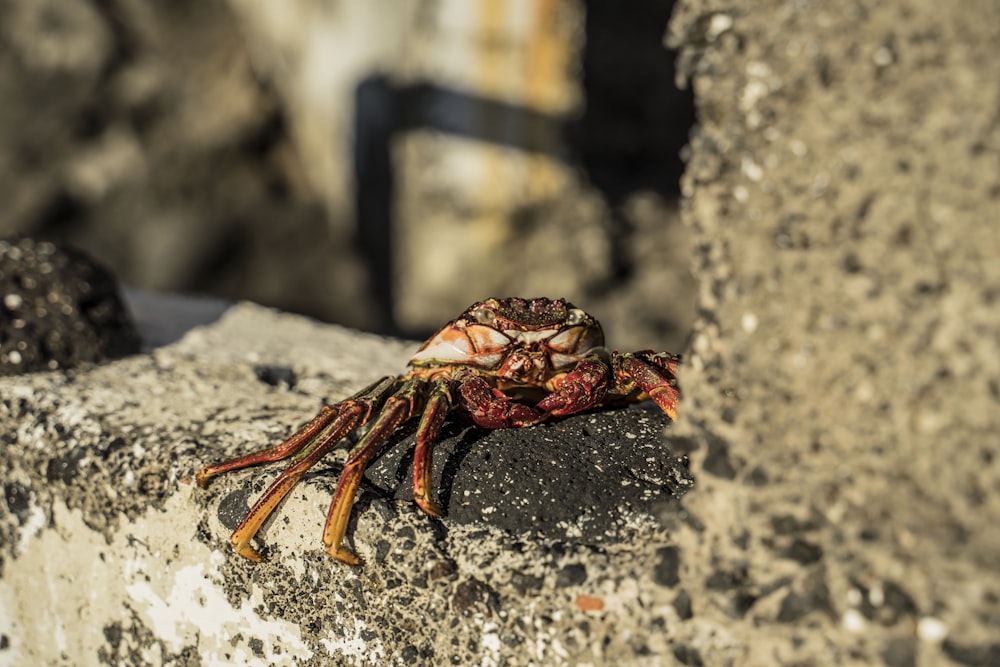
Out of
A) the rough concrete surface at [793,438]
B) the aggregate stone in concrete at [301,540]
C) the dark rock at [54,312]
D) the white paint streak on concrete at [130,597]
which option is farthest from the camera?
the dark rock at [54,312]

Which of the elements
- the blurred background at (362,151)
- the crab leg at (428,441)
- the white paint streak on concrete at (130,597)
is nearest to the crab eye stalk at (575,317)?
the crab leg at (428,441)

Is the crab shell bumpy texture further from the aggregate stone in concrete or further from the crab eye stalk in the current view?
the aggregate stone in concrete

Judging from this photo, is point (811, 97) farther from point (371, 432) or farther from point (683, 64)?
point (371, 432)

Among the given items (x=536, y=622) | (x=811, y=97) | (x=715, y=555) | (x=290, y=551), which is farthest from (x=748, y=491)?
(x=290, y=551)

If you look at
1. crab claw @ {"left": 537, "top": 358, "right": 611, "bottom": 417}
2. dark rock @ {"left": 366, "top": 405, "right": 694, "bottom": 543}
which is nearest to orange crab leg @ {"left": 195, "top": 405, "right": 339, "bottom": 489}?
dark rock @ {"left": 366, "top": 405, "right": 694, "bottom": 543}

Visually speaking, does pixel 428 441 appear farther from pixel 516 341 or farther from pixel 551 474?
pixel 516 341

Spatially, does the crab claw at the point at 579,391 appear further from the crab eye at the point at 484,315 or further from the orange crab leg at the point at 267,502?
the orange crab leg at the point at 267,502

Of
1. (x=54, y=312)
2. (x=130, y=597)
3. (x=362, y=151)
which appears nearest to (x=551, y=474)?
(x=130, y=597)
